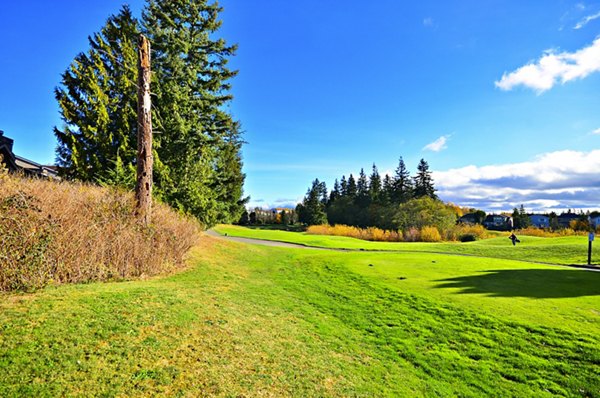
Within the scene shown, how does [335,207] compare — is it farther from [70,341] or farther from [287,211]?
[70,341]

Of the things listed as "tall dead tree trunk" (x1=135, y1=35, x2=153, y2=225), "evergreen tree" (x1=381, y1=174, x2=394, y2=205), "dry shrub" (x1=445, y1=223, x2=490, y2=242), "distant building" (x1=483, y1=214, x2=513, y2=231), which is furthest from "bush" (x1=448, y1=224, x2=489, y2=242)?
"distant building" (x1=483, y1=214, x2=513, y2=231)

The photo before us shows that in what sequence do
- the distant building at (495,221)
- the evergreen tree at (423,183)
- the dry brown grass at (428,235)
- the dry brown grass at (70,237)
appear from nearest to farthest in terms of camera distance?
the dry brown grass at (70,237)
the dry brown grass at (428,235)
the evergreen tree at (423,183)
the distant building at (495,221)

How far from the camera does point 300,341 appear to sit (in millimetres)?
5387

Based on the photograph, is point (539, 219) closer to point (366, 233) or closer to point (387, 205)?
point (387, 205)

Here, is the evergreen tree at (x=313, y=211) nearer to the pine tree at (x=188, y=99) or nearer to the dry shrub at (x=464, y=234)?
the dry shrub at (x=464, y=234)

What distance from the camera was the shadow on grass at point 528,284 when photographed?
8345 mm

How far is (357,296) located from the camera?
29.8 ft

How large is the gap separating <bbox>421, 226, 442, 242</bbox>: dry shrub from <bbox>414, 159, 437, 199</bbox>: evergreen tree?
17.9 meters

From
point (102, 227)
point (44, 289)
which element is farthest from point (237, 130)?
point (44, 289)

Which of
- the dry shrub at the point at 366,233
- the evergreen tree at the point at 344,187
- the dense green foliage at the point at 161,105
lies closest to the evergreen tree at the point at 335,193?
the evergreen tree at the point at 344,187

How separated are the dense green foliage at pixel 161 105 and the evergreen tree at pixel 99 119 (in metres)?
0.04

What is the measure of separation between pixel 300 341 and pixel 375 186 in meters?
61.5

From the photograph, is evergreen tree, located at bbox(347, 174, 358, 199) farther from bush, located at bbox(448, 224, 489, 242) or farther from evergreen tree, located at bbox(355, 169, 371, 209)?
bush, located at bbox(448, 224, 489, 242)

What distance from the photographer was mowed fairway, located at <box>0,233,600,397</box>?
3.31 m
